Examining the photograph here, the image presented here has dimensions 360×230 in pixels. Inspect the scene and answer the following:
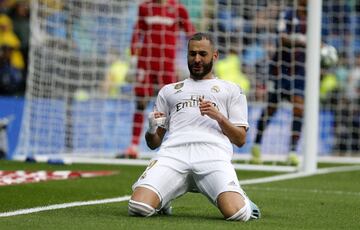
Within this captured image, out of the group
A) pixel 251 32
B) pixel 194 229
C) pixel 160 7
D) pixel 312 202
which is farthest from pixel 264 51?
pixel 194 229

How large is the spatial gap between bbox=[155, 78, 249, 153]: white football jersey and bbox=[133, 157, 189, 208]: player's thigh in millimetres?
153

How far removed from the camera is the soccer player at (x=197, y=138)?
6445mm

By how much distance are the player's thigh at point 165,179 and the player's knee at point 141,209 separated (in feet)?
0.45

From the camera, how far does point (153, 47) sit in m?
13.4

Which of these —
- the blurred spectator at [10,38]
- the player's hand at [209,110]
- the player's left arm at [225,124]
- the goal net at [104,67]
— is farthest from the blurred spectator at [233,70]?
the player's hand at [209,110]

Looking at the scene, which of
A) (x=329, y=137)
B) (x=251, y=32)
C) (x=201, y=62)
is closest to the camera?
(x=201, y=62)

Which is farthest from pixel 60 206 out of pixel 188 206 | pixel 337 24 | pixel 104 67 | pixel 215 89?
pixel 337 24

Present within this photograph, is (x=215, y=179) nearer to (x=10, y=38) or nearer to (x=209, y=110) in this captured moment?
(x=209, y=110)

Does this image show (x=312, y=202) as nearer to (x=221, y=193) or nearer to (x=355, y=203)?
(x=355, y=203)

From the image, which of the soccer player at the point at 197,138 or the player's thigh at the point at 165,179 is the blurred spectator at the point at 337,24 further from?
the player's thigh at the point at 165,179

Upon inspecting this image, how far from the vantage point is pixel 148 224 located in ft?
19.4

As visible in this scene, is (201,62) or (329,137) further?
(329,137)

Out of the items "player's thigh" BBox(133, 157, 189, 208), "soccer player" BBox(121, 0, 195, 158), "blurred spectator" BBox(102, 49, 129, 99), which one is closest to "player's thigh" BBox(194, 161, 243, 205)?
"player's thigh" BBox(133, 157, 189, 208)

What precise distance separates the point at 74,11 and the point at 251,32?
7.73ft
